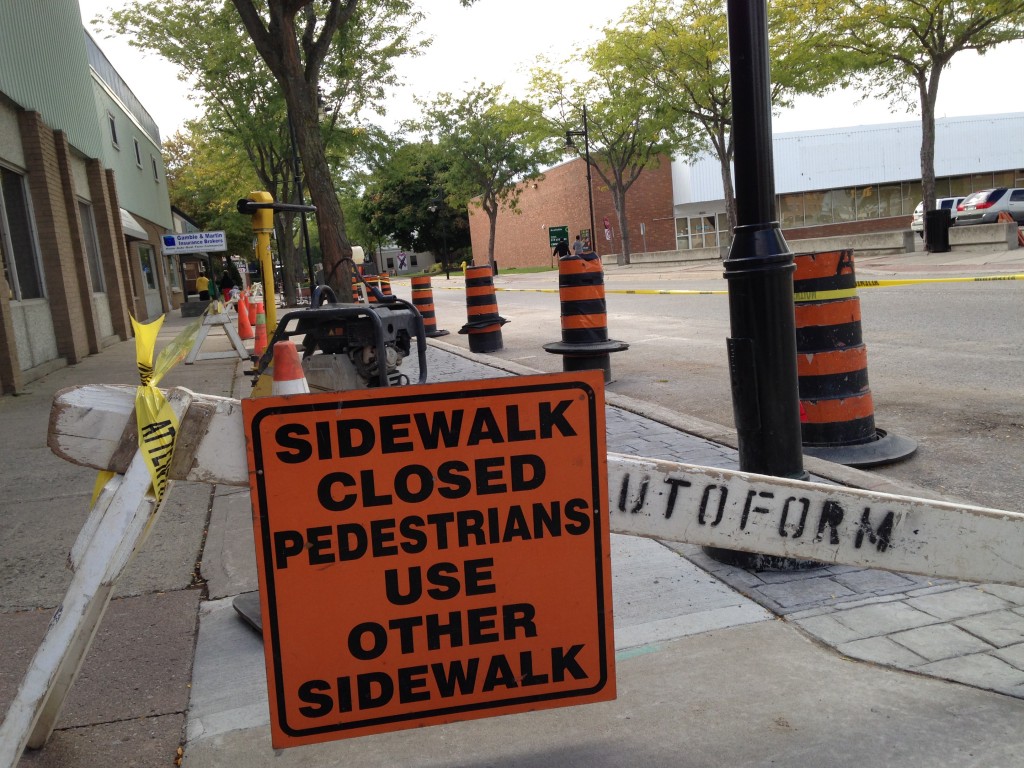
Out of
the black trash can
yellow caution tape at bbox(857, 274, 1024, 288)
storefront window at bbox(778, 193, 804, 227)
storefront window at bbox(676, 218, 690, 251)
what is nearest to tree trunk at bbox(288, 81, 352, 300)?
yellow caution tape at bbox(857, 274, 1024, 288)

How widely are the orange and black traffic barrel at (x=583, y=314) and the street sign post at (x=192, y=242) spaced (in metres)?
27.7

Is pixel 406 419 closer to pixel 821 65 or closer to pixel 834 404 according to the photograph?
pixel 834 404

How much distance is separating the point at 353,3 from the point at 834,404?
40.2 ft

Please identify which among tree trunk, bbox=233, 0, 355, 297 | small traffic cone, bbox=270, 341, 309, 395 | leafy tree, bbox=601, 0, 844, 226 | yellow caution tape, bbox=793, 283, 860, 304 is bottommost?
yellow caution tape, bbox=793, 283, 860, 304

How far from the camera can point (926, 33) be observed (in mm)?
24422

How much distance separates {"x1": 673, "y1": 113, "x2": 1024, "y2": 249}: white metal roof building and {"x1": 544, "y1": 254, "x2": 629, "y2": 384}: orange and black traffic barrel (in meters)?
43.8

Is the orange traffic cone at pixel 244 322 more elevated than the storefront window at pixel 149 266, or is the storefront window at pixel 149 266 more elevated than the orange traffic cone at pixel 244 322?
the storefront window at pixel 149 266

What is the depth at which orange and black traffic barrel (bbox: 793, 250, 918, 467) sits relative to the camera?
4.98 metres

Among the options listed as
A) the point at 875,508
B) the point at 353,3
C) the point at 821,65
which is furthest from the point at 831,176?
the point at 875,508

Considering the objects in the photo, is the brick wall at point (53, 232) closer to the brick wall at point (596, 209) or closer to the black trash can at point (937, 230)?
the black trash can at point (937, 230)

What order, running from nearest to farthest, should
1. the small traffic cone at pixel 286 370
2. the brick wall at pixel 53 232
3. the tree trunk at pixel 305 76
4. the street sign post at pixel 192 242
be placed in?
the small traffic cone at pixel 286 370
the brick wall at pixel 53 232
the tree trunk at pixel 305 76
the street sign post at pixel 192 242

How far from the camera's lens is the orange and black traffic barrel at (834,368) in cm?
498

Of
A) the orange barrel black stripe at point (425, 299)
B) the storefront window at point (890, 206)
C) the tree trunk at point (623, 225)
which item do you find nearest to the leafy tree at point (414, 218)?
the tree trunk at point (623, 225)

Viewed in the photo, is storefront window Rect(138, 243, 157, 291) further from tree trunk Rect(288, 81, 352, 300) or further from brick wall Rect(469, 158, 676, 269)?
brick wall Rect(469, 158, 676, 269)
